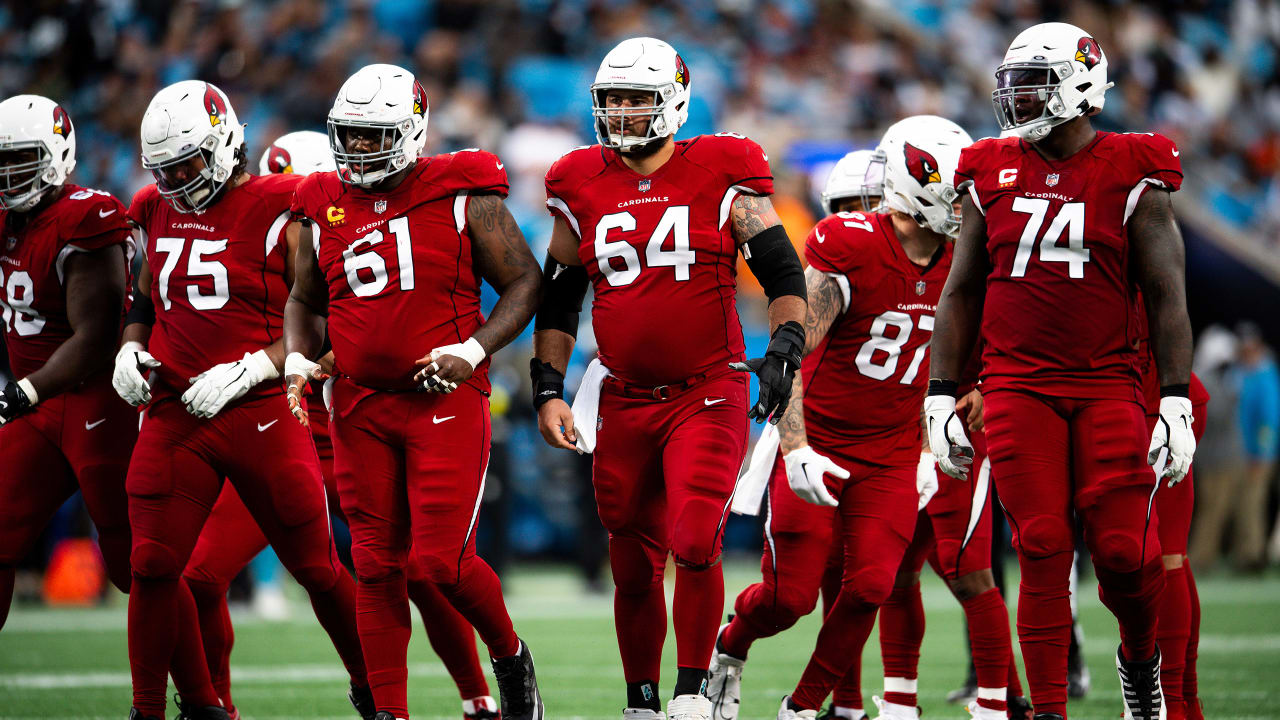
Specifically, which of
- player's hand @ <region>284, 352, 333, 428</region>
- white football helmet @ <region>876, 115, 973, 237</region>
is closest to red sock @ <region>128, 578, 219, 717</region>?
player's hand @ <region>284, 352, 333, 428</region>

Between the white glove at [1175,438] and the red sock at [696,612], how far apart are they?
1.45 metres

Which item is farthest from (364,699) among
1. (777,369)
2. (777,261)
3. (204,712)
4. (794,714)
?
(777,261)

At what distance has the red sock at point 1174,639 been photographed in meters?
Result: 5.05

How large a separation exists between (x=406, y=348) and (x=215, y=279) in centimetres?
84

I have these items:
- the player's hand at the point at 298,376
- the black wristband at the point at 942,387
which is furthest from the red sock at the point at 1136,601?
the player's hand at the point at 298,376

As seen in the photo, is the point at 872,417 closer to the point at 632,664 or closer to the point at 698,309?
the point at 698,309

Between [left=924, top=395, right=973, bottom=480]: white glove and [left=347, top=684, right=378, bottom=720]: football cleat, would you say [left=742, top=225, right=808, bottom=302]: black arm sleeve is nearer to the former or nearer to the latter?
[left=924, top=395, right=973, bottom=480]: white glove

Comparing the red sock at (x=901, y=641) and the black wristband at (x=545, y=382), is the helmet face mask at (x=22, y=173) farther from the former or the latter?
the red sock at (x=901, y=641)

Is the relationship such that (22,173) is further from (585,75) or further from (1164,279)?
(585,75)

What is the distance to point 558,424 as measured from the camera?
5.00 meters

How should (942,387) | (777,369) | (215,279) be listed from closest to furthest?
(777,369), (942,387), (215,279)

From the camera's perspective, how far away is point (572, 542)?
14.6 m

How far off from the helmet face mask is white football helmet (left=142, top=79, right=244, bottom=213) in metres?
0.58

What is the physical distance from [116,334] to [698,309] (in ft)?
7.44
